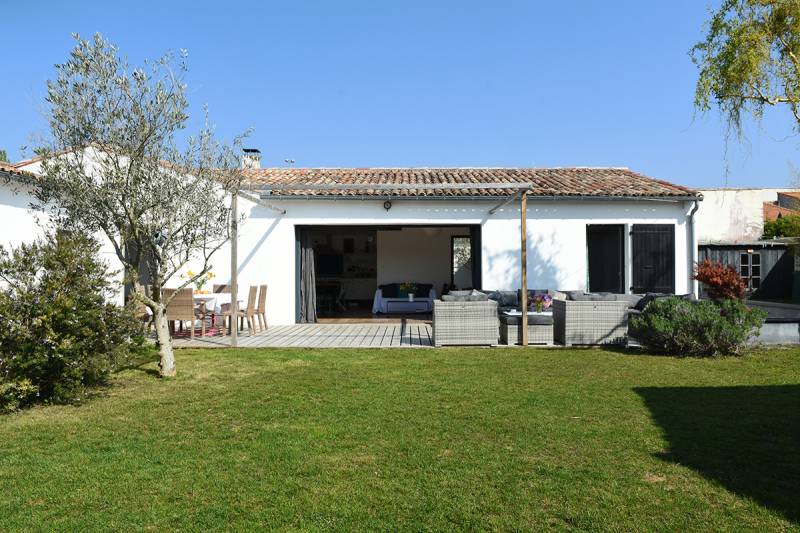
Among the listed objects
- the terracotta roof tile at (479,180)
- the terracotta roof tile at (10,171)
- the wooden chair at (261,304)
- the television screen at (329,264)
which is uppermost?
the terracotta roof tile at (479,180)

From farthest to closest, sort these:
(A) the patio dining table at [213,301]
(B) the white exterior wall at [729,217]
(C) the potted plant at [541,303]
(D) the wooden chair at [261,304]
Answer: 1. (B) the white exterior wall at [729,217]
2. (D) the wooden chair at [261,304]
3. (A) the patio dining table at [213,301]
4. (C) the potted plant at [541,303]

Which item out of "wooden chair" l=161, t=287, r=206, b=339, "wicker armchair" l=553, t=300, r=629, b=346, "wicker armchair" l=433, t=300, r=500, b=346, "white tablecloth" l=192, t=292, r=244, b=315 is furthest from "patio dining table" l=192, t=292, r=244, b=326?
"wicker armchair" l=553, t=300, r=629, b=346

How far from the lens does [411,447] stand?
3.82 m

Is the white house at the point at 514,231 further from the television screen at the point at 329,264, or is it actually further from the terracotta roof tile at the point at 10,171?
the television screen at the point at 329,264

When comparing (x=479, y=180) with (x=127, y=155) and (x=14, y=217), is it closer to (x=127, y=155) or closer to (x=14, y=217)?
(x=127, y=155)

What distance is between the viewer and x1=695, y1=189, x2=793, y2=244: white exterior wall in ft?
72.6

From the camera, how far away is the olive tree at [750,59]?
831cm

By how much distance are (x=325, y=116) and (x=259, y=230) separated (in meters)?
3.96

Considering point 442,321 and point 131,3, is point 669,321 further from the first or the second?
point 131,3

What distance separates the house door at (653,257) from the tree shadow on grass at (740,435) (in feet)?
21.4

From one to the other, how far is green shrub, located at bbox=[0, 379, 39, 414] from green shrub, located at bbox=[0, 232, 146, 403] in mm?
43

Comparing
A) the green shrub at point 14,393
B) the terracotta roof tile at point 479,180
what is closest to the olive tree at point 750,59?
the terracotta roof tile at point 479,180

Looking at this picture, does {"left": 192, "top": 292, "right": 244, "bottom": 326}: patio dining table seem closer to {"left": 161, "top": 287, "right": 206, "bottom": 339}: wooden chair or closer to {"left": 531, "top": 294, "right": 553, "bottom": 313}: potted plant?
{"left": 161, "top": 287, "right": 206, "bottom": 339}: wooden chair

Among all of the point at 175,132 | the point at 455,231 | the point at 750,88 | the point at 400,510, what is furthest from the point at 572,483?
the point at 455,231
